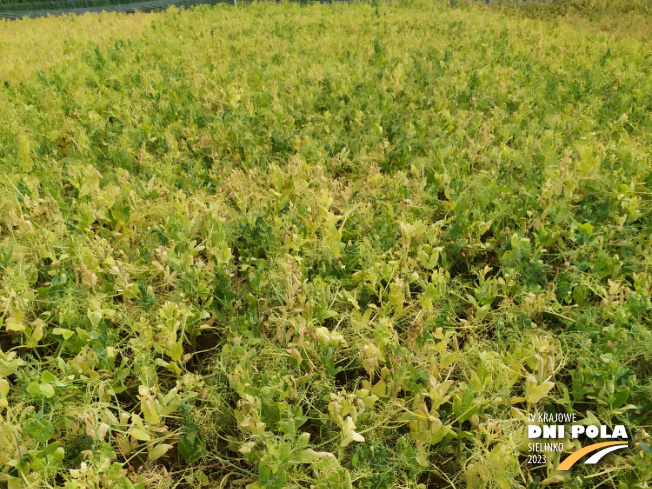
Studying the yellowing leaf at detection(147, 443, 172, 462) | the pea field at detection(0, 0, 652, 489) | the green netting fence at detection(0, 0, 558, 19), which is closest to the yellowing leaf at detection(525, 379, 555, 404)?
the pea field at detection(0, 0, 652, 489)

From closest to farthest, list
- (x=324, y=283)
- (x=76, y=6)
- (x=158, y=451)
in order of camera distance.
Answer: (x=158, y=451) < (x=324, y=283) < (x=76, y=6)

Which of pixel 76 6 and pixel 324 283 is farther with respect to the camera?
pixel 76 6

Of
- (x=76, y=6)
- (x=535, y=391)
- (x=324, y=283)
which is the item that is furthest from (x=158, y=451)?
(x=76, y=6)

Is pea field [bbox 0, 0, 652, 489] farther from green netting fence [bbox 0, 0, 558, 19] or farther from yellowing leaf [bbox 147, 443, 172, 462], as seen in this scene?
green netting fence [bbox 0, 0, 558, 19]

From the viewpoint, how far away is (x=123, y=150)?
3697mm

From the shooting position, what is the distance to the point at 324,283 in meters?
2.29

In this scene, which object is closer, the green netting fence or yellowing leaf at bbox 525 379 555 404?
yellowing leaf at bbox 525 379 555 404

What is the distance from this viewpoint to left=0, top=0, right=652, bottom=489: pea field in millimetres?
1764

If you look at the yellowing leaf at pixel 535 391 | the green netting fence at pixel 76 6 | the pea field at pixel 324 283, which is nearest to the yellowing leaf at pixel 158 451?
the pea field at pixel 324 283

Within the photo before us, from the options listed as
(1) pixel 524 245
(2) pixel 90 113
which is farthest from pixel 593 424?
(2) pixel 90 113

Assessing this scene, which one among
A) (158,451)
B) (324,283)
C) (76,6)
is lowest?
(158,451)

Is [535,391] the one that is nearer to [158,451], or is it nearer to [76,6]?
[158,451]

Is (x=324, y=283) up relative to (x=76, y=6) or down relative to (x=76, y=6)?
down

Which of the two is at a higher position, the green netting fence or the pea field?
the green netting fence
